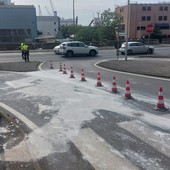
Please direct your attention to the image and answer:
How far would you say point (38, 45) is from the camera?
48.8 m

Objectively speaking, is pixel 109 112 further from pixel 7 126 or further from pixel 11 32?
pixel 11 32

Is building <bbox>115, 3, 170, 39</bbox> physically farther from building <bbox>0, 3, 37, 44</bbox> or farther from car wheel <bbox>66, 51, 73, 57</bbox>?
car wheel <bbox>66, 51, 73, 57</bbox>

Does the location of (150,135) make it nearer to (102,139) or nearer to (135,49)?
(102,139)

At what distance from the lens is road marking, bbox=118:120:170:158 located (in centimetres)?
575

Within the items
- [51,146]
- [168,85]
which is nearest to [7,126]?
[51,146]

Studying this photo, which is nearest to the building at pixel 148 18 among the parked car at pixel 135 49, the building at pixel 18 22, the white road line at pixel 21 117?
the building at pixel 18 22

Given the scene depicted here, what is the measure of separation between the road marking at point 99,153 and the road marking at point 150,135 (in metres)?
0.86

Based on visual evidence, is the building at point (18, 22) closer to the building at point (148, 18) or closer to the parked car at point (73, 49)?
the building at point (148, 18)

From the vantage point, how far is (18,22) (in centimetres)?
6694

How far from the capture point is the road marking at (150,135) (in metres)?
5.75

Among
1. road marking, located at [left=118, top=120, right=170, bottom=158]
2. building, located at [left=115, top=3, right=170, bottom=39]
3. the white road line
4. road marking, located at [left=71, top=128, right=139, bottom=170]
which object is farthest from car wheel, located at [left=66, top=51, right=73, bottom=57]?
building, located at [left=115, top=3, right=170, bottom=39]

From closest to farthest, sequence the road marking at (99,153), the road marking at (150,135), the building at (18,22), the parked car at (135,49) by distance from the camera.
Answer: the road marking at (99,153) → the road marking at (150,135) → the parked car at (135,49) → the building at (18,22)

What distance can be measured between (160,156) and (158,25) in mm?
91814

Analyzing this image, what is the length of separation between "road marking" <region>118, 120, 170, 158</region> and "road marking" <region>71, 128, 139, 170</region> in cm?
86
